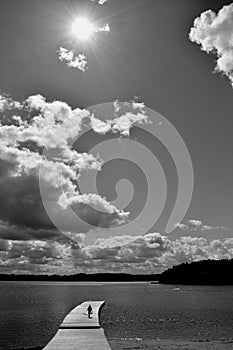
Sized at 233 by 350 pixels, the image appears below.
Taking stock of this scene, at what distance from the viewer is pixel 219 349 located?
3650cm

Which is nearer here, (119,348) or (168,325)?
(119,348)

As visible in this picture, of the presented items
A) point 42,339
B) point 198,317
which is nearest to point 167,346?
point 42,339

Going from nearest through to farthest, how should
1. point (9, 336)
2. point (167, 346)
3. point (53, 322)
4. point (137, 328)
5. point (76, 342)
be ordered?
point (76, 342) < point (167, 346) < point (9, 336) < point (137, 328) < point (53, 322)

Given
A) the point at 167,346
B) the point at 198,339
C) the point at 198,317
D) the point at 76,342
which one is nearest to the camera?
the point at 76,342

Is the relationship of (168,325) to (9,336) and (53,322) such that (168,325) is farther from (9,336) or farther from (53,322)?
(9,336)

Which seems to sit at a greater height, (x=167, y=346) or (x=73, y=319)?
(x=73, y=319)

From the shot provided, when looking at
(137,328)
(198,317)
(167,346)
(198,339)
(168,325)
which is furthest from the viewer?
(198,317)

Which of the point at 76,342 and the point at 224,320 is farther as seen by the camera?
the point at 224,320

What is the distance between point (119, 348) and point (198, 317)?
108ft

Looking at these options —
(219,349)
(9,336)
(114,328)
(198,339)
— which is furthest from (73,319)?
(219,349)

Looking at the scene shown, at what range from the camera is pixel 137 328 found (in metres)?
51.7

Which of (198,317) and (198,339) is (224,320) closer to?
(198,317)

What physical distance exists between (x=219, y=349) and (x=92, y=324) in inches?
617

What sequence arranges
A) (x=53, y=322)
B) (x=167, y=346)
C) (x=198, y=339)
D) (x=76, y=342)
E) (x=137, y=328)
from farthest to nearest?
1. (x=53, y=322)
2. (x=137, y=328)
3. (x=198, y=339)
4. (x=167, y=346)
5. (x=76, y=342)
